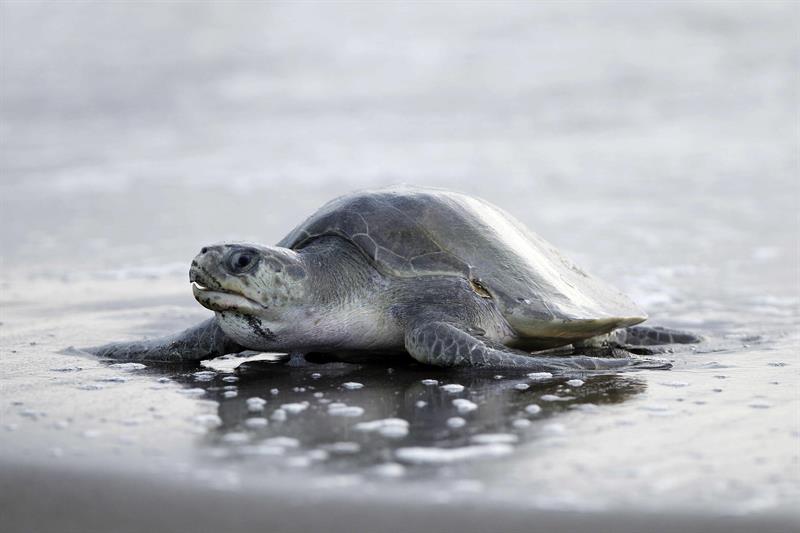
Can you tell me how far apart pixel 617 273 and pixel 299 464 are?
6569 mm

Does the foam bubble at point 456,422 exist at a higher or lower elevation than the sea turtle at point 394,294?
lower

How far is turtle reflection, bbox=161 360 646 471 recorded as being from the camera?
3.70m

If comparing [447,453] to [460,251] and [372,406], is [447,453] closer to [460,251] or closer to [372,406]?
[372,406]

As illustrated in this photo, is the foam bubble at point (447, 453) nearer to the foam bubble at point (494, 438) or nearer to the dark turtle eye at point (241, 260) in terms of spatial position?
the foam bubble at point (494, 438)

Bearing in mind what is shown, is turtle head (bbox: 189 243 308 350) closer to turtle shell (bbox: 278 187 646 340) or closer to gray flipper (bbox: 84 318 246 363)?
gray flipper (bbox: 84 318 246 363)

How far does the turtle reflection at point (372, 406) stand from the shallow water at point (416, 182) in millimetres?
22

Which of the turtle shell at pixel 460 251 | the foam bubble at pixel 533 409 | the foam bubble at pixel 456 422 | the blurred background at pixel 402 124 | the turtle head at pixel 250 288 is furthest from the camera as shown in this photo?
the blurred background at pixel 402 124

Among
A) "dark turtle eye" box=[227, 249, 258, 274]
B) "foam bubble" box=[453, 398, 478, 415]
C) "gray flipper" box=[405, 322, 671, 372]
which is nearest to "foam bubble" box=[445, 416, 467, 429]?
"foam bubble" box=[453, 398, 478, 415]

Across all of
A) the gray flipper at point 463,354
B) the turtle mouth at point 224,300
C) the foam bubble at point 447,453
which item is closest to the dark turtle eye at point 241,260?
the turtle mouth at point 224,300

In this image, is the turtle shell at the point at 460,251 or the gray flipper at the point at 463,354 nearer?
the gray flipper at the point at 463,354

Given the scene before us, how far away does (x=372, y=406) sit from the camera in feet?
14.4

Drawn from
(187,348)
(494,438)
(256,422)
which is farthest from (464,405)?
(187,348)

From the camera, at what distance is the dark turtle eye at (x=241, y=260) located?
5117 mm

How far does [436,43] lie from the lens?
26.3 m
